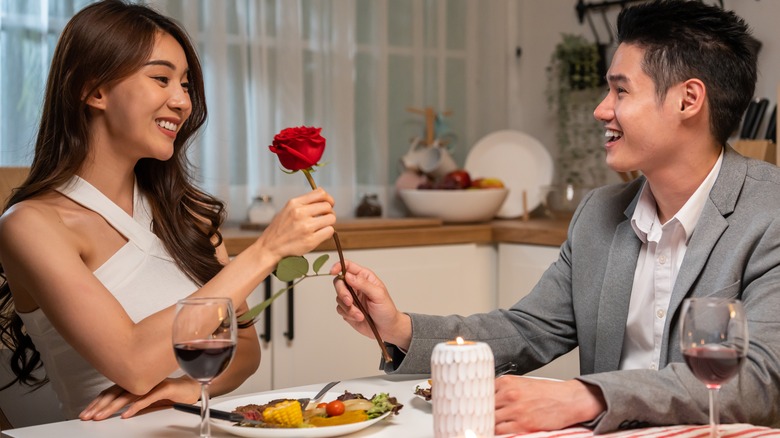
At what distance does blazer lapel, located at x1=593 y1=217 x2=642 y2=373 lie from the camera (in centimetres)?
175

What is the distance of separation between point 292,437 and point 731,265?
2.63 feet

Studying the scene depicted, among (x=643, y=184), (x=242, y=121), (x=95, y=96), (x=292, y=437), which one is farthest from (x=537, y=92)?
(x=292, y=437)

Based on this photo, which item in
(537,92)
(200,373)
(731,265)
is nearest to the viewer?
(200,373)

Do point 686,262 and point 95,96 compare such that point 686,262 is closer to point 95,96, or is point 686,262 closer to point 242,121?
point 95,96

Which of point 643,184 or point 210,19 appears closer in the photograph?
point 643,184

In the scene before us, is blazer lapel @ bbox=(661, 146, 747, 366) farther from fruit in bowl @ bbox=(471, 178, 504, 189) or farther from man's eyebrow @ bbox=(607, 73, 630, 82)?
fruit in bowl @ bbox=(471, 178, 504, 189)

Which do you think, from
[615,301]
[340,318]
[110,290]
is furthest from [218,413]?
[340,318]

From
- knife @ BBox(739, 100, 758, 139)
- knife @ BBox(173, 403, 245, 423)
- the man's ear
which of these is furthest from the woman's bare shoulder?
knife @ BBox(739, 100, 758, 139)

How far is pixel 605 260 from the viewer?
181 centimetres

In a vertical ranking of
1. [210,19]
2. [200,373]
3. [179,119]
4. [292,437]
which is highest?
[210,19]

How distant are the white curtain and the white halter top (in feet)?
4.39

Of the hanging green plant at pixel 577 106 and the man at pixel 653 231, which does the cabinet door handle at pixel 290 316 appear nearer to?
the man at pixel 653 231

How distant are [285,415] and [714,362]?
551 mm

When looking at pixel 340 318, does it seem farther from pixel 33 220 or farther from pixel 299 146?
pixel 299 146
